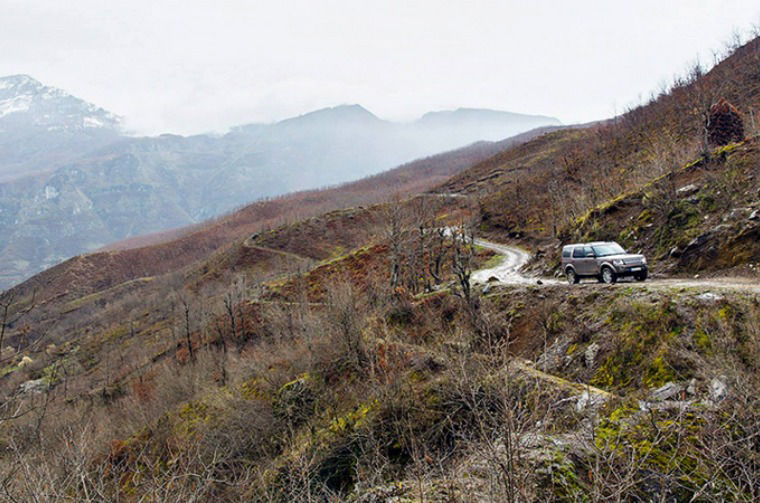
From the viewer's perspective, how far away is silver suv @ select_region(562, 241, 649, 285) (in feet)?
59.4

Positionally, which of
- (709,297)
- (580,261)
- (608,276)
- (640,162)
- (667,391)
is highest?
(640,162)

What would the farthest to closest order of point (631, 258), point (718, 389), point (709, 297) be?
point (631, 258) < point (709, 297) < point (718, 389)

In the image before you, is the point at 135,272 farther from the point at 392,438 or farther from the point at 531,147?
the point at 392,438

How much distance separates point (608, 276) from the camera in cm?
1869

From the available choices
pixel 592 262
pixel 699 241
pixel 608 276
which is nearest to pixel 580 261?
pixel 592 262

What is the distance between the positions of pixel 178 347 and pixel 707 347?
205 feet

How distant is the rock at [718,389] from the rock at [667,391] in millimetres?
1008

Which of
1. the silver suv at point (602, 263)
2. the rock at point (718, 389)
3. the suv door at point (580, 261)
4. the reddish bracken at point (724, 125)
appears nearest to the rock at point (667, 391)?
the rock at point (718, 389)

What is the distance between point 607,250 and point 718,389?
12.3 metres

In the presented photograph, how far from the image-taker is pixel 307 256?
332ft

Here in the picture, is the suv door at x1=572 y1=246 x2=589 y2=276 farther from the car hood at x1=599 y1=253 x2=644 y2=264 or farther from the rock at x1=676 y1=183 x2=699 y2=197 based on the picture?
the rock at x1=676 y1=183 x2=699 y2=197

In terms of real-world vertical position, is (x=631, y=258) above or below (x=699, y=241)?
below

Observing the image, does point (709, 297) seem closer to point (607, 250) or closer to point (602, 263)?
point (602, 263)

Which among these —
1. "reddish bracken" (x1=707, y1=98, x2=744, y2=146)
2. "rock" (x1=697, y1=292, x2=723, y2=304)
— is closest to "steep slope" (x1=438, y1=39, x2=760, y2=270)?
"reddish bracken" (x1=707, y1=98, x2=744, y2=146)
